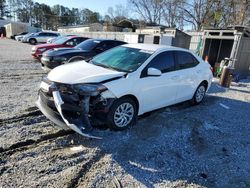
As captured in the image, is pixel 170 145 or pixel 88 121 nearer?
pixel 88 121

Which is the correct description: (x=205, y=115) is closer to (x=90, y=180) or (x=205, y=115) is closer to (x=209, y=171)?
(x=209, y=171)

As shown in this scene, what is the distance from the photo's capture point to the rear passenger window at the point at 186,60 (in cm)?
→ 553

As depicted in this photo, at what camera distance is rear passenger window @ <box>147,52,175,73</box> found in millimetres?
4836

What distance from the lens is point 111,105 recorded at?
4059 mm

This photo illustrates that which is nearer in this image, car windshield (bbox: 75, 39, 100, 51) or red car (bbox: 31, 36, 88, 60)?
car windshield (bbox: 75, 39, 100, 51)

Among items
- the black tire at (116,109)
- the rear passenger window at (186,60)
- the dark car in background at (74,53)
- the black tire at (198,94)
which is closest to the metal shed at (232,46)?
the black tire at (198,94)

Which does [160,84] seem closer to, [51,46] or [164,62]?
[164,62]

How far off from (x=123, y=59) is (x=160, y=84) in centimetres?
95

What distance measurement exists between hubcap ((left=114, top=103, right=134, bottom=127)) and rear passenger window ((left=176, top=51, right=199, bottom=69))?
186cm

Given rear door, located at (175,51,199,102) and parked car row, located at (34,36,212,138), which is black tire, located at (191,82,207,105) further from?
parked car row, located at (34,36,212,138)

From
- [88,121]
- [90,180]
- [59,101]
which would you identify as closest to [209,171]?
[90,180]

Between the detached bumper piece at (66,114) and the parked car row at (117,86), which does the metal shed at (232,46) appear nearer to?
the parked car row at (117,86)

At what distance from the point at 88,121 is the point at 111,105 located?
0.49 metres

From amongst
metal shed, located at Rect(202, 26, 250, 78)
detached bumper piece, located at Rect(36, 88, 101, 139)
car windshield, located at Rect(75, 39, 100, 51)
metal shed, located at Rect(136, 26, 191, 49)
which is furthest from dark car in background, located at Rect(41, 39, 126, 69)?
metal shed, located at Rect(202, 26, 250, 78)
